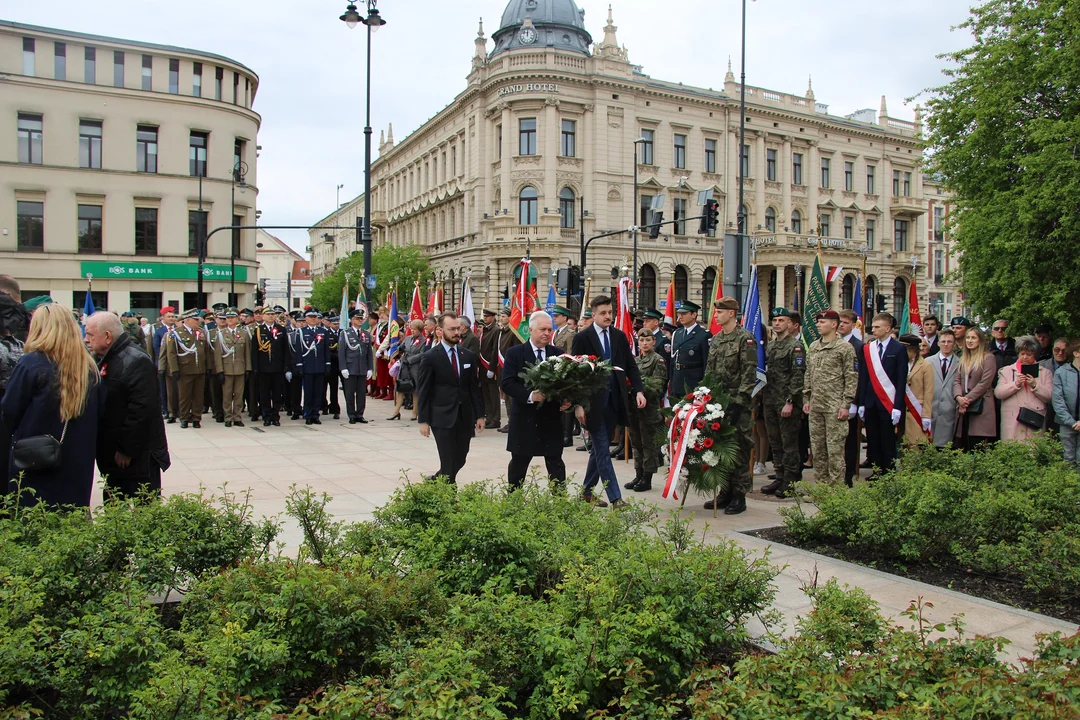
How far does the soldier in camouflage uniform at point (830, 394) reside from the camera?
9.04 m

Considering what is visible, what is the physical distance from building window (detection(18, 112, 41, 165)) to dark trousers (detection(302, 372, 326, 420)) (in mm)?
37871

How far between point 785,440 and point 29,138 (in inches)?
1907

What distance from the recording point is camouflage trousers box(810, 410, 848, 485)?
9094mm

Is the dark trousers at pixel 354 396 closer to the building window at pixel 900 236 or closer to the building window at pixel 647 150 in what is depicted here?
the building window at pixel 647 150

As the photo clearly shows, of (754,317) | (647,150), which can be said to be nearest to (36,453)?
(754,317)

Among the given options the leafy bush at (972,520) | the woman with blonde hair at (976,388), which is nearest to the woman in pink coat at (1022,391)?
the woman with blonde hair at (976,388)

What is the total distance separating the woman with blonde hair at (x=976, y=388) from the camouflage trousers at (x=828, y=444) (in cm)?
265

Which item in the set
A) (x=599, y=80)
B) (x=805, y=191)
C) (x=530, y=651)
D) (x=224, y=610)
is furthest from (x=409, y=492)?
(x=805, y=191)

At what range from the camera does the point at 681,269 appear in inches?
2431

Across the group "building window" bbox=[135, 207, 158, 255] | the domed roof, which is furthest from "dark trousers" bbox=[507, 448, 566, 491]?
the domed roof

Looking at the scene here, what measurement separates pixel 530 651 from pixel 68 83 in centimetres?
5119

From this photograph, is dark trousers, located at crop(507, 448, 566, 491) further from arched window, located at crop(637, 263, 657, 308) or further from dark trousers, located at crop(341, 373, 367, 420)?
arched window, located at crop(637, 263, 657, 308)

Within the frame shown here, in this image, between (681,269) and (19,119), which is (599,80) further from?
(19,119)

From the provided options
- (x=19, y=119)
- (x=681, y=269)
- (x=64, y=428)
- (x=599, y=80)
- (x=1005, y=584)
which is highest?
(x=599, y=80)
